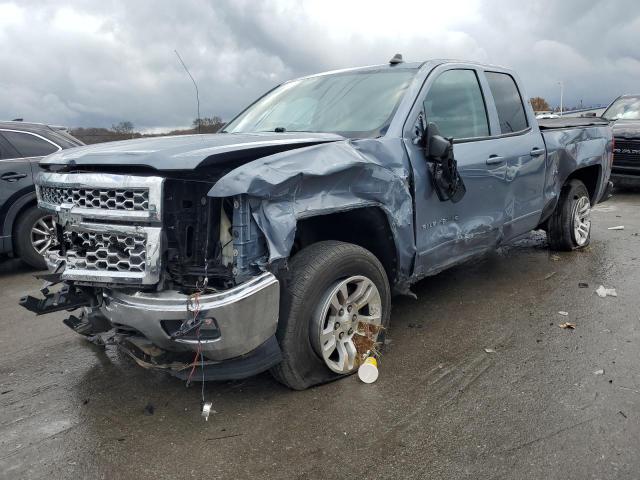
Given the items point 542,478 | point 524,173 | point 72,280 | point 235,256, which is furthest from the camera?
point 524,173

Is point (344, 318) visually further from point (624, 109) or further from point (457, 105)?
point (624, 109)

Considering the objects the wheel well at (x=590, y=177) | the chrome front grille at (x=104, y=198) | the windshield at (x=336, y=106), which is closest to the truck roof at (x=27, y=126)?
the windshield at (x=336, y=106)

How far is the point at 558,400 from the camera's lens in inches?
116

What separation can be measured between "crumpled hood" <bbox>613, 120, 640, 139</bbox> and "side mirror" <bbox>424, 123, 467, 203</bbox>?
315 inches

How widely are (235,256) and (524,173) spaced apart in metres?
3.15

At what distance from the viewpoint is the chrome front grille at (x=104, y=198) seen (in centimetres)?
255

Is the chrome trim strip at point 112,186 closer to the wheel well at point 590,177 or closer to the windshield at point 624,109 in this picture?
the wheel well at point 590,177

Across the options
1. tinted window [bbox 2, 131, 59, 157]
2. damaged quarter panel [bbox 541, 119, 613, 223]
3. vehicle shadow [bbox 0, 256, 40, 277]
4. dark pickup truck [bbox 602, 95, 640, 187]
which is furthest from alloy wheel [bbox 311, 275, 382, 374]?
dark pickup truck [bbox 602, 95, 640, 187]

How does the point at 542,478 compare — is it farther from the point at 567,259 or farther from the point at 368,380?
the point at 567,259

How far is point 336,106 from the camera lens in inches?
155

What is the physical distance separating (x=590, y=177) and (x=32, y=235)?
264 inches

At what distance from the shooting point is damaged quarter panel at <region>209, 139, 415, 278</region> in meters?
2.56

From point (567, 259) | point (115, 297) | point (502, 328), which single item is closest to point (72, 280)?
point (115, 297)

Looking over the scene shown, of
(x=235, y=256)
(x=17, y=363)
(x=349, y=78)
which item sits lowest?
(x=17, y=363)
